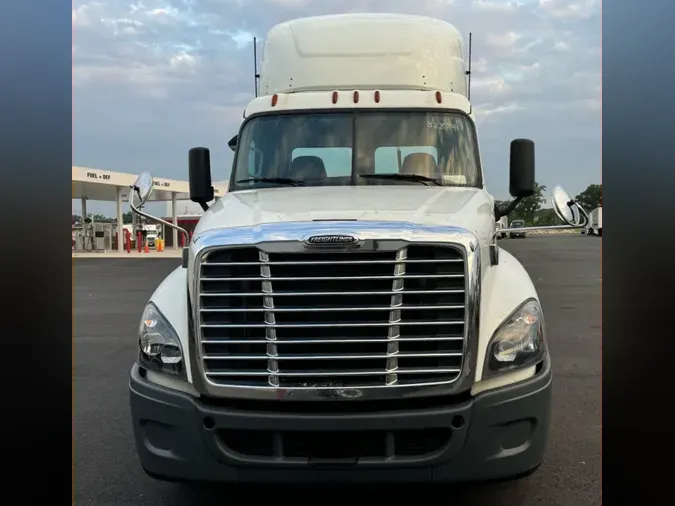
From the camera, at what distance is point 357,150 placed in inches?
201

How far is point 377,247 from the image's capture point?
334 cm

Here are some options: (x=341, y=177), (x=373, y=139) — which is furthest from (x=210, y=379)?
(x=373, y=139)

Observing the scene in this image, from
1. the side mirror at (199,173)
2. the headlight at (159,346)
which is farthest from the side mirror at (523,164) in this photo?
the headlight at (159,346)

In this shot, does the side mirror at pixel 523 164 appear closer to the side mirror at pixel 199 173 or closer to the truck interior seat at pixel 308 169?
the truck interior seat at pixel 308 169

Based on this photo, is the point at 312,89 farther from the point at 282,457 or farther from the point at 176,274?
the point at 282,457

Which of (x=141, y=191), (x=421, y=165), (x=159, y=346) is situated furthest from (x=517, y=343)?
(x=141, y=191)

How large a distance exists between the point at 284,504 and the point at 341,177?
93.3 inches

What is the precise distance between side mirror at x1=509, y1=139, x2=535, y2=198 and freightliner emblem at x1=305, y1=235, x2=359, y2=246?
2.34 meters

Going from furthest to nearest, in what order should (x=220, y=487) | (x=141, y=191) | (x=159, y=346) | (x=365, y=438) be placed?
(x=141, y=191), (x=220, y=487), (x=159, y=346), (x=365, y=438)

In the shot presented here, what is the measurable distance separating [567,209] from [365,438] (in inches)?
99.6

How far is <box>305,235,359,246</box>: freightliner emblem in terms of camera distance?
3336 mm

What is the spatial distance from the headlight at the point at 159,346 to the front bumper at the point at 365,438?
0.18 m

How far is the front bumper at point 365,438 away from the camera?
327cm

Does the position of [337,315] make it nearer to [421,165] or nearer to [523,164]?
[421,165]
